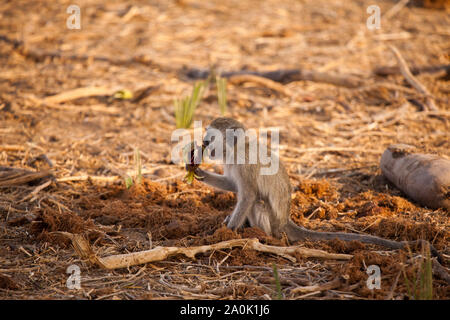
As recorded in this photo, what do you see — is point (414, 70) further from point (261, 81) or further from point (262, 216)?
point (262, 216)

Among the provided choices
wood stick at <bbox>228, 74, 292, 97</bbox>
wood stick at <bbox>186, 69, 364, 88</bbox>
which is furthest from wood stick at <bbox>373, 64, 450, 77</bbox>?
wood stick at <bbox>228, 74, 292, 97</bbox>

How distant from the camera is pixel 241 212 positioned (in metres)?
5.30

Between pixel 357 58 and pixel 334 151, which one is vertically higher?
pixel 357 58

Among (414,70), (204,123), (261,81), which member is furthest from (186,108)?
(414,70)

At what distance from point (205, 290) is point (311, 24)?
11842 mm

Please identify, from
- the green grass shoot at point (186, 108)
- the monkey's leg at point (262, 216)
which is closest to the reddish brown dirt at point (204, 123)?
the monkey's leg at point (262, 216)

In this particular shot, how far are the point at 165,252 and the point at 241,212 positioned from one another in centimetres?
116

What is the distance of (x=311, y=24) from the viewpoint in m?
14.4

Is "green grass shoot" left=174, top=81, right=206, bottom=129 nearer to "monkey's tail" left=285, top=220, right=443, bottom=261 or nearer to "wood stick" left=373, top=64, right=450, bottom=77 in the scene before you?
"monkey's tail" left=285, top=220, right=443, bottom=261

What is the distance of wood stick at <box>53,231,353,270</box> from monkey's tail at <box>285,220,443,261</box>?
0.46 m

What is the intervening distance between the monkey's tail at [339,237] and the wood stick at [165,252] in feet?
1.50

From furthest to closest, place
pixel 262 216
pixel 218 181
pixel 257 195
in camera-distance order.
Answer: pixel 218 181, pixel 257 195, pixel 262 216
